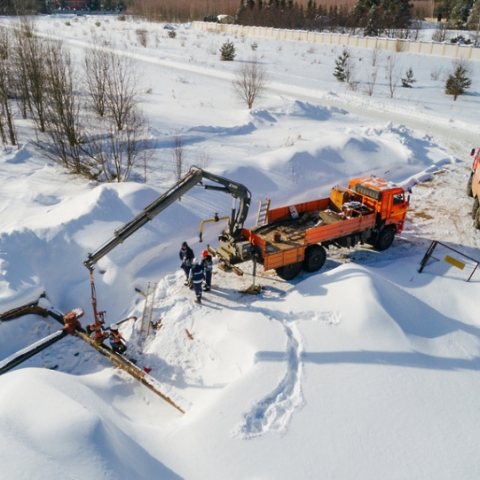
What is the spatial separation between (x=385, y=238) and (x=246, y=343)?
6993 mm

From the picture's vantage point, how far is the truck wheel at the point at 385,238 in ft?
46.4

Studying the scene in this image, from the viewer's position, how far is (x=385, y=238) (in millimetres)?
14234

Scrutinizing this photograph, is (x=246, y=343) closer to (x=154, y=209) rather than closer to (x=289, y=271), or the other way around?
(x=289, y=271)

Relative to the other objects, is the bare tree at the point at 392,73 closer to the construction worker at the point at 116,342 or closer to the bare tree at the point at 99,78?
the bare tree at the point at 99,78

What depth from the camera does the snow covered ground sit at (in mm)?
6973

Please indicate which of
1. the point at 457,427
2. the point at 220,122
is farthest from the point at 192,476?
the point at 220,122

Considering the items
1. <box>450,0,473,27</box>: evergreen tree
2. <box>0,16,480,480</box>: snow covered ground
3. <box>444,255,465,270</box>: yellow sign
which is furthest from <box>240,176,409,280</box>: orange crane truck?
<box>450,0,473,27</box>: evergreen tree

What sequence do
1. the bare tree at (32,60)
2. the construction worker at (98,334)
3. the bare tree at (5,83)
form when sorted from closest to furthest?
the construction worker at (98,334) < the bare tree at (32,60) < the bare tree at (5,83)

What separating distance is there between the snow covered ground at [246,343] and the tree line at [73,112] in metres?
1.09

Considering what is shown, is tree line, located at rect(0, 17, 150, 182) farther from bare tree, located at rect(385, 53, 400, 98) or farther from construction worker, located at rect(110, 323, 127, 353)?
bare tree, located at rect(385, 53, 400, 98)

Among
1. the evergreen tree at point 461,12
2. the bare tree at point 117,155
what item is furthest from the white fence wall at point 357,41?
the bare tree at point 117,155

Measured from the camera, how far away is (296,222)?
13969 mm

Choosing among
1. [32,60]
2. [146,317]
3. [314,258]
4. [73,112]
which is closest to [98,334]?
[146,317]

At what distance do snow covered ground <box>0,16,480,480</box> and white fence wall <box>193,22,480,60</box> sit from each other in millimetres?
30928
